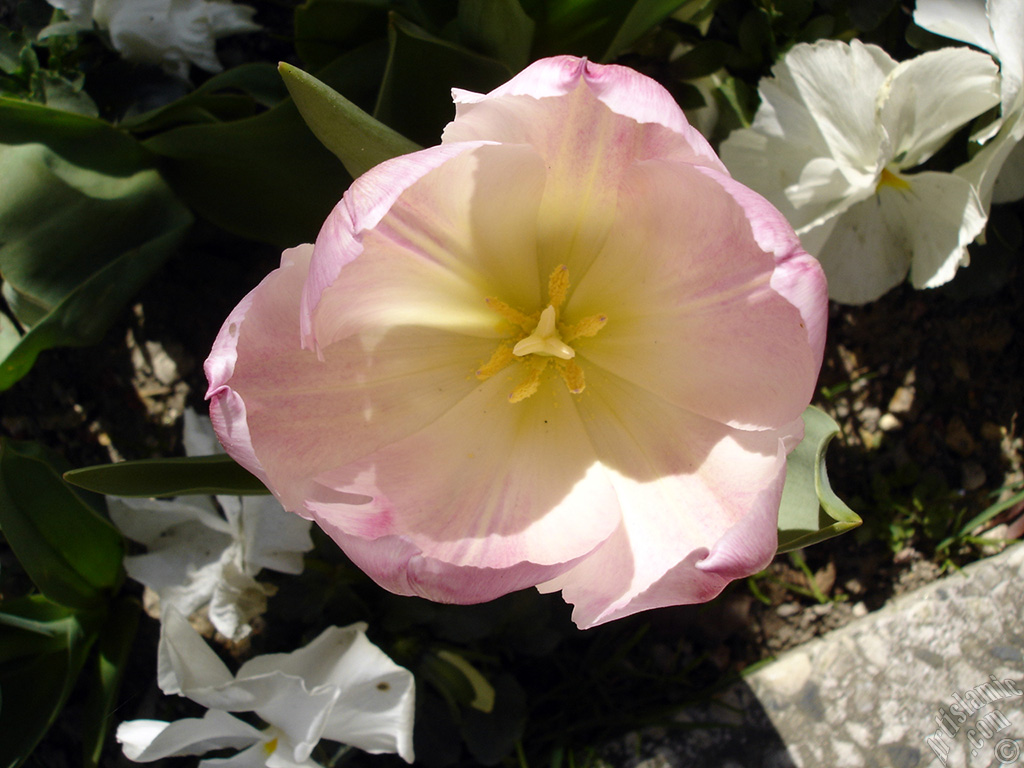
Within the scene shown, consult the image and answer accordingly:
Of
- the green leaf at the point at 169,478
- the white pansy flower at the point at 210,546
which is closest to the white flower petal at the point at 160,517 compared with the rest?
the white pansy flower at the point at 210,546

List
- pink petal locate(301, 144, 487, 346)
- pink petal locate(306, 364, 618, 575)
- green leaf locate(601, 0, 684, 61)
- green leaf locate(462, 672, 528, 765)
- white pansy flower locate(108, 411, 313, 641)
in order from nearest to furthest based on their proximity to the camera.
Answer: pink petal locate(301, 144, 487, 346)
pink petal locate(306, 364, 618, 575)
green leaf locate(601, 0, 684, 61)
white pansy flower locate(108, 411, 313, 641)
green leaf locate(462, 672, 528, 765)

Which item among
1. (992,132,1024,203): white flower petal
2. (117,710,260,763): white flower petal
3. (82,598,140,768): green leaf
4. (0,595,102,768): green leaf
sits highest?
(992,132,1024,203): white flower petal

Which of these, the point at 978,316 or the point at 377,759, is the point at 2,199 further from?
the point at 978,316

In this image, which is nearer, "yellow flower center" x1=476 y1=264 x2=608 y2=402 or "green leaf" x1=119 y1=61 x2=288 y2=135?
"yellow flower center" x1=476 y1=264 x2=608 y2=402

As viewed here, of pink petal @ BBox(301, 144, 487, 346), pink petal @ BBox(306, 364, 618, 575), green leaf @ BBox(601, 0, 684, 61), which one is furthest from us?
green leaf @ BBox(601, 0, 684, 61)

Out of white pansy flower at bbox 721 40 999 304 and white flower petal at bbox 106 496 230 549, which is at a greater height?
white pansy flower at bbox 721 40 999 304

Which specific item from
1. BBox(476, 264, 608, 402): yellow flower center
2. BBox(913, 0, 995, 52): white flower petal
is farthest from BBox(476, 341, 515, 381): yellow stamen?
BBox(913, 0, 995, 52): white flower petal

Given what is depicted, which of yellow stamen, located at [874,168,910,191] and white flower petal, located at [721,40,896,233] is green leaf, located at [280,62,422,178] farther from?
yellow stamen, located at [874,168,910,191]
